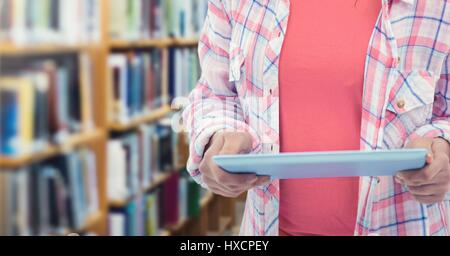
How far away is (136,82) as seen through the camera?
1.48 meters

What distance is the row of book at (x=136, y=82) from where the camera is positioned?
1.37 m

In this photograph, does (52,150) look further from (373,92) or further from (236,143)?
(373,92)

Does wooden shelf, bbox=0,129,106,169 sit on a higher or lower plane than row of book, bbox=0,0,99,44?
lower

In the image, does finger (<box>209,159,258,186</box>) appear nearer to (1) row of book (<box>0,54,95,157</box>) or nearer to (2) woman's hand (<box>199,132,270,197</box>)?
(2) woman's hand (<box>199,132,270,197</box>)

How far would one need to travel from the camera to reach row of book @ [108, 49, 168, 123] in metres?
1.37

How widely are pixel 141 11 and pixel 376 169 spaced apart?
1.12 m

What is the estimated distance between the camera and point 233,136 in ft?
2.08

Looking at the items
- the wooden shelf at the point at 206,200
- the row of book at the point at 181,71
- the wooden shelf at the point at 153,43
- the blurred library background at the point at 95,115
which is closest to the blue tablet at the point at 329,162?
the blurred library background at the point at 95,115

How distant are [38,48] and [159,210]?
921 millimetres

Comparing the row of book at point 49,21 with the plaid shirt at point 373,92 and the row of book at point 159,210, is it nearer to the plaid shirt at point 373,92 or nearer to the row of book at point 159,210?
the plaid shirt at point 373,92

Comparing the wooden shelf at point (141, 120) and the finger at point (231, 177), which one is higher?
the finger at point (231, 177)

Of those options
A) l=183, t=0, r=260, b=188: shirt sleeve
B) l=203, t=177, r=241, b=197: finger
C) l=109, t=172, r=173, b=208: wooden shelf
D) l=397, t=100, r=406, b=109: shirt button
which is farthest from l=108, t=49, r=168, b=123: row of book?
l=397, t=100, r=406, b=109: shirt button

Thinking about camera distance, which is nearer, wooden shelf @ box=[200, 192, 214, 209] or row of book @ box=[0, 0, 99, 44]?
row of book @ box=[0, 0, 99, 44]

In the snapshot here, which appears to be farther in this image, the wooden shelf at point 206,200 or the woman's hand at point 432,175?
the wooden shelf at point 206,200
